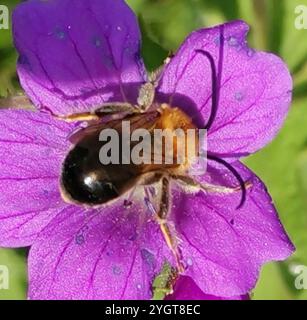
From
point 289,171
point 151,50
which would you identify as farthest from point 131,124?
point 289,171

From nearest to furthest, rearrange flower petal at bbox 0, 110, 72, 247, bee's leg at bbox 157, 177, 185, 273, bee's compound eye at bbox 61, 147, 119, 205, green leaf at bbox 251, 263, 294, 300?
bee's compound eye at bbox 61, 147, 119, 205
bee's leg at bbox 157, 177, 185, 273
flower petal at bbox 0, 110, 72, 247
green leaf at bbox 251, 263, 294, 300

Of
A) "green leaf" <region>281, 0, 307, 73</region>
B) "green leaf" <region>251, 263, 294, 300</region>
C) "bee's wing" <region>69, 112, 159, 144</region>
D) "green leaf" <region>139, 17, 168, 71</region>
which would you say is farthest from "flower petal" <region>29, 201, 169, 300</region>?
"green leaf" <region>281, 0, 307, 73</region>

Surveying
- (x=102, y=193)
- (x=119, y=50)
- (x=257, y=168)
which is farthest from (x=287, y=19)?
(x=102, y=193)

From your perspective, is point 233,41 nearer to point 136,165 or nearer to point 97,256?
point 136,165

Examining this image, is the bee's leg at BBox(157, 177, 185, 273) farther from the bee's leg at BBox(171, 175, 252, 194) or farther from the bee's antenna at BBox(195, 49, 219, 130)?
the bee's antenna at BBox(195, 49, 219, 130)

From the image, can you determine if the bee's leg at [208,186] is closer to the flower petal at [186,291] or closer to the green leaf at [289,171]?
the flower petal at [186,291]

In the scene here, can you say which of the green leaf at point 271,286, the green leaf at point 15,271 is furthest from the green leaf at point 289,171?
the green leaf at point 15,271
